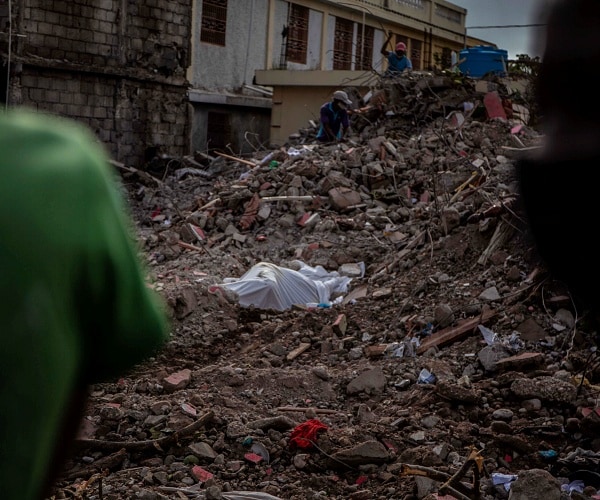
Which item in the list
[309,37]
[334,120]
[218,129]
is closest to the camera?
[334,120]

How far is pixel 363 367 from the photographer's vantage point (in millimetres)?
6375

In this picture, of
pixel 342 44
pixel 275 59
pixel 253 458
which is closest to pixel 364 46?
pixel 342 44

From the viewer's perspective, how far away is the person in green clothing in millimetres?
1074

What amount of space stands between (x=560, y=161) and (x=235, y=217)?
1105 cm

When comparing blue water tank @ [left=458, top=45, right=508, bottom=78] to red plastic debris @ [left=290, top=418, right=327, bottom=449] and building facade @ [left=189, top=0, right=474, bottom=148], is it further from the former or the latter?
red plastic debris @ [left=290, top=418, right=327, bottom=449]

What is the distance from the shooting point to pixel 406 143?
13383 mm

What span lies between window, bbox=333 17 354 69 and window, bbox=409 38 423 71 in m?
3.88

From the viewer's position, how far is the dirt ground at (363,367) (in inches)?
186

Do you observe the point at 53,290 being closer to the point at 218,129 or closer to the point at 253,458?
the point at 253,458

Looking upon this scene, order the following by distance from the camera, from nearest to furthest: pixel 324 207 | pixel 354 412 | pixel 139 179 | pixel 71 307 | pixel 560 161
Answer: pixel 71 307 → pixel 560 161 → pixel 354 412 → pixel 324 207 → pixel 139 179

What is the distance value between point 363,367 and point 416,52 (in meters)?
25.1

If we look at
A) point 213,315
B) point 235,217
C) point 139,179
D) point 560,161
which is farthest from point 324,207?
point 560,161

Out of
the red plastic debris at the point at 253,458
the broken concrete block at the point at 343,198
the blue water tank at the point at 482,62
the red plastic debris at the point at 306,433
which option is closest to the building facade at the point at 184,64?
the blue water tank at the point at 482,62

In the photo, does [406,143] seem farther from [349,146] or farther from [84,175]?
[84,175]
